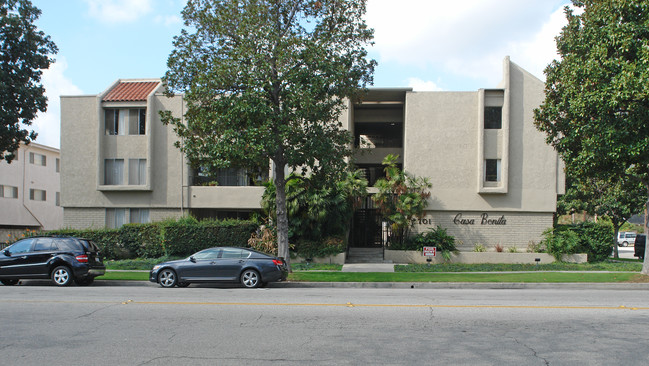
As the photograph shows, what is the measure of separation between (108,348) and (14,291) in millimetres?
8665

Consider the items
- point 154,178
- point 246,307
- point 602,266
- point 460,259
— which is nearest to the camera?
point 246,307

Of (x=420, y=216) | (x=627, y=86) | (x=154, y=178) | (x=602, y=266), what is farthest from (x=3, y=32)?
(x=602, y=266)

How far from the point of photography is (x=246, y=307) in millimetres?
11297

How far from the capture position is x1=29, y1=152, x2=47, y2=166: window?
45.5 m

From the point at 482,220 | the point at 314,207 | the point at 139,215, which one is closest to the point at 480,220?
the point at 482,220

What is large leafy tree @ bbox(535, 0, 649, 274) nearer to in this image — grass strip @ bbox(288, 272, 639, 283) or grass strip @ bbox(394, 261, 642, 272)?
grass strip @ bbox(288, 272, 639, 283)

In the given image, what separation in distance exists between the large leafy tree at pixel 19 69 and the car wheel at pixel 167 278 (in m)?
17.9

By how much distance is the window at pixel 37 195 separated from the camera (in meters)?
45.7

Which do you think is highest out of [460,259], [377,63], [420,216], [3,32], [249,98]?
[3,32]

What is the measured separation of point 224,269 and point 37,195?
37629 millimetres

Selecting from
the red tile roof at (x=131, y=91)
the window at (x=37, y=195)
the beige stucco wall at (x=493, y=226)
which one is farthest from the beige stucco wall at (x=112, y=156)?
the window at (x=37, y=195)

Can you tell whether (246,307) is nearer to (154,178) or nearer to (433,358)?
(433,358)

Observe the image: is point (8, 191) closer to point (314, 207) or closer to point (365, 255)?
point (314, 207)

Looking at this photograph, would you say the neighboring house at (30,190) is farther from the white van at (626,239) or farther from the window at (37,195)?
the white van at (626,239)
